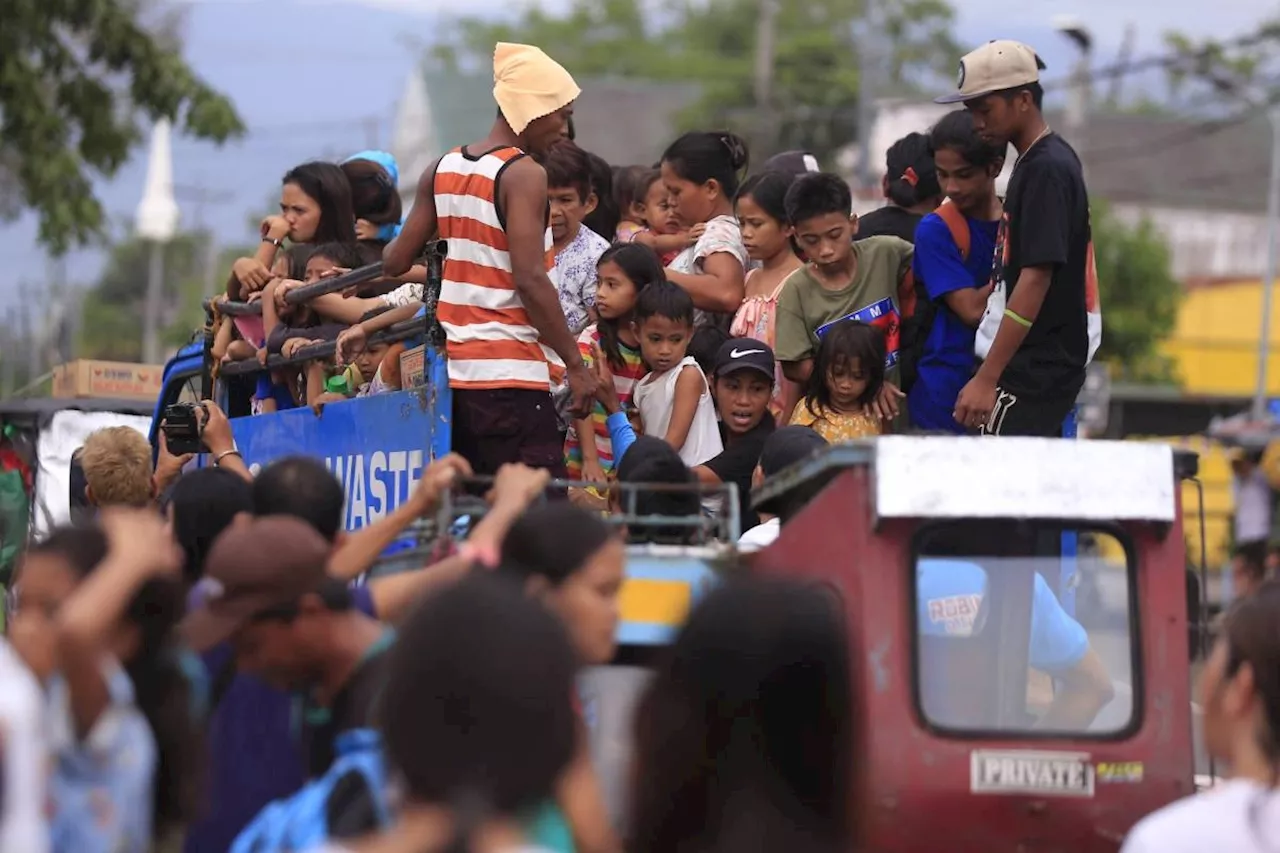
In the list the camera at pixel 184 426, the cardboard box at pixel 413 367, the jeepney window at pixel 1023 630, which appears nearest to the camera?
the jeepney window at pixel 1023 630

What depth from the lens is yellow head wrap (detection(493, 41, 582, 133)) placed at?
700 cm

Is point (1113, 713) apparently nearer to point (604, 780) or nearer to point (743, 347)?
point (604, 780)

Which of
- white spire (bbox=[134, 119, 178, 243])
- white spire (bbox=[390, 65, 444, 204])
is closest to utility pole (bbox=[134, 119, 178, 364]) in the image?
white spire (bbox=[134, 119, 178, 243])

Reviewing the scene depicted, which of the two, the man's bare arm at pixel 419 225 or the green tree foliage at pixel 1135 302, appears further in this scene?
the green tree foliage at pixel 1135 302

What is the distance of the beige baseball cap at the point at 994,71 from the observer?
7.05 metres

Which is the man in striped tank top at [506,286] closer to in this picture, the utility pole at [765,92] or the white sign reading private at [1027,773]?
the white sign reading private at [1027,773]

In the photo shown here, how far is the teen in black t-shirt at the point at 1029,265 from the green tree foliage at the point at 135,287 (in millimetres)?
68334

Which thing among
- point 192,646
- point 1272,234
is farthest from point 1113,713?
point 1272,234

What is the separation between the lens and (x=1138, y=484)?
5125 mm

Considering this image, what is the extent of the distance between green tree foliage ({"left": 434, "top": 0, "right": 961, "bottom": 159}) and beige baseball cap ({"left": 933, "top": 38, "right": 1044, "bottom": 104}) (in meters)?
47.6

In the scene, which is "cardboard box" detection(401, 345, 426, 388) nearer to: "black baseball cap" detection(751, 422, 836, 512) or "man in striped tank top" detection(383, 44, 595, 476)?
"man in striped tank top" detection(383, 44, 595, 476)

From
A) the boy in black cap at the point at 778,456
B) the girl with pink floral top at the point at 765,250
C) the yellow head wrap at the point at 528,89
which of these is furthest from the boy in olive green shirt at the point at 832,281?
the boy in black cap at the point at 778,456

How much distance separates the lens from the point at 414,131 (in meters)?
78.1

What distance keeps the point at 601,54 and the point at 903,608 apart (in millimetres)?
83644
